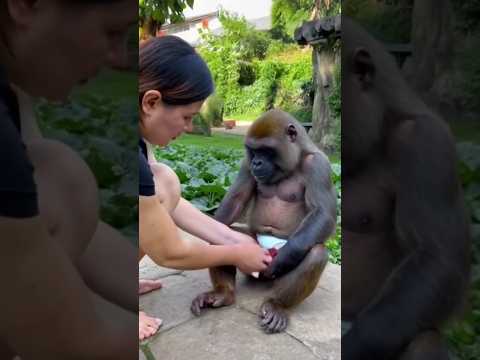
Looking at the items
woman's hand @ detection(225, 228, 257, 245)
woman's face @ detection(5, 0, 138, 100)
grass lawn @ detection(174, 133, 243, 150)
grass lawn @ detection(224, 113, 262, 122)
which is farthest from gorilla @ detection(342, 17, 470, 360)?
grass lawn @ detection(224, 113, 262, 122)

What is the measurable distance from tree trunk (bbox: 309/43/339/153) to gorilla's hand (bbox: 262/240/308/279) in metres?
7.72

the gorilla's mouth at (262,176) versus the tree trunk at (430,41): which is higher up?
the tree trunk at (430,41)

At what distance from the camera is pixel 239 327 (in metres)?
2.21

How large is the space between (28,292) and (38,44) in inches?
22.8

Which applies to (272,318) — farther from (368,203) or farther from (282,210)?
(368,203)

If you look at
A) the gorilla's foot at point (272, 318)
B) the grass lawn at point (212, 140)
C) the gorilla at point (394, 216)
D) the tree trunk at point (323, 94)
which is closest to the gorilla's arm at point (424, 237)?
the gorilla at point (394, 216)

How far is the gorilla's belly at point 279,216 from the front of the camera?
2633 mm

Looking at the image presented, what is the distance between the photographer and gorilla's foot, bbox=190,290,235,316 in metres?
2.32

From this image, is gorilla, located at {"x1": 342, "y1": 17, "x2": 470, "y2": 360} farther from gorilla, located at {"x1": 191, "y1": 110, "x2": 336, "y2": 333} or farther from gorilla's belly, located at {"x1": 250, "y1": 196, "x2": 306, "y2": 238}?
gorilla's belly, located at {"x1": 250, "y1": 196, "x2": 306, "y2": 238}

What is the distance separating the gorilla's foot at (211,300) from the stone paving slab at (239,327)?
32 millimetres

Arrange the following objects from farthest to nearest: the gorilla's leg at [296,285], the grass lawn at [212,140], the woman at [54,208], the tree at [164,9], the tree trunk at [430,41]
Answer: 1. the grass lawn at [212,140]
2. the tree at [164,9]
3. the gorilla's leg at [296,285]
4. the tree trunk at [430,41]
5. the woman at [54,208]

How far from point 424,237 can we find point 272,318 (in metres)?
1.12

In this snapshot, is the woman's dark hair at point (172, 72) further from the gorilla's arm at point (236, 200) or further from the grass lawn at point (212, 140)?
the grass lawn at point (212, 140)

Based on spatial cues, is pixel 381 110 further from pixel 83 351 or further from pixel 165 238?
pixel 165 238
